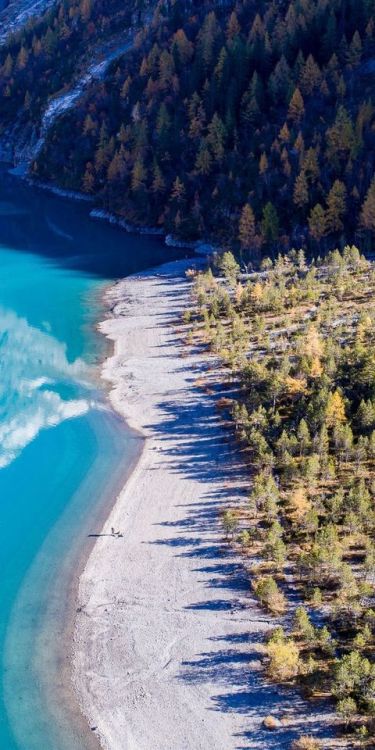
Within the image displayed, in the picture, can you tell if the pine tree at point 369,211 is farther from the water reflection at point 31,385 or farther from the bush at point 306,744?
the bush at point 306,744

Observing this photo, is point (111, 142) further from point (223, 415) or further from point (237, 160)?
point (223, 415)

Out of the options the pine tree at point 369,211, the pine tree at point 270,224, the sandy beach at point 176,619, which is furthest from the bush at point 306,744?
the pine tree at point 270,224

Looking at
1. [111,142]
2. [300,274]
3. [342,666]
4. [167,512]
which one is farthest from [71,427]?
[111,142]

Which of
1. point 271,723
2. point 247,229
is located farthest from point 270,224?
point 271,723

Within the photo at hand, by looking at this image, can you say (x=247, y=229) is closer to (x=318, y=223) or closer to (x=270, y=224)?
(x=270, y=224)

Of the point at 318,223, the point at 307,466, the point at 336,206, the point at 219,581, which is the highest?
the point at 336,206

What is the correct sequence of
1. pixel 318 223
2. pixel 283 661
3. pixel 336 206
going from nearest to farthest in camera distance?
pixel 283 661 < pixel 318 223 < pixel 336 206

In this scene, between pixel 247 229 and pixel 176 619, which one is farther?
pixel 247 229

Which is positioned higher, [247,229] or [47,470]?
[247,229]
